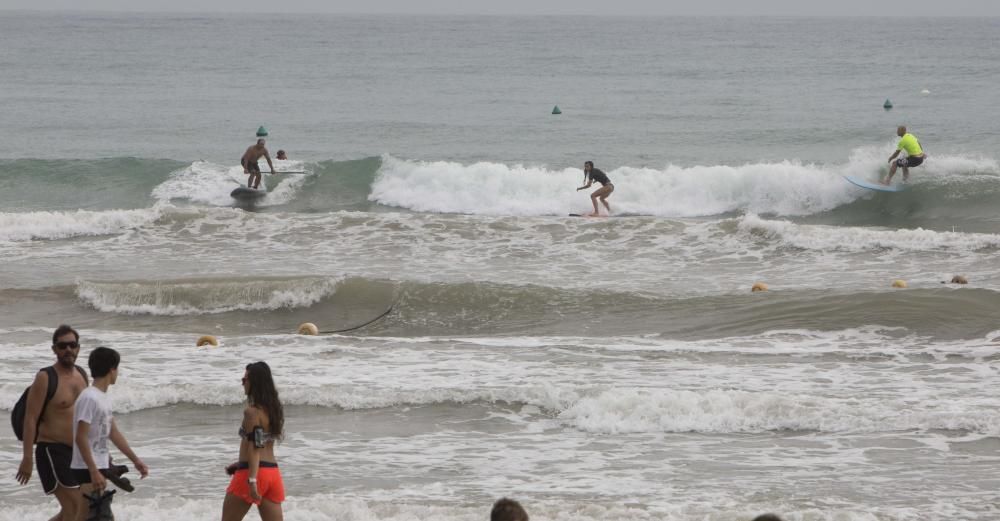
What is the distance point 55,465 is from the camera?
7270 millimetres

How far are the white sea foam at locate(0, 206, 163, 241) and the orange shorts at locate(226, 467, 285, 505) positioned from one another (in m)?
17.8

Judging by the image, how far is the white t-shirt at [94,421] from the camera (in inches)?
277

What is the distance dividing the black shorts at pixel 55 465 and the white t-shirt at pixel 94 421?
6cm

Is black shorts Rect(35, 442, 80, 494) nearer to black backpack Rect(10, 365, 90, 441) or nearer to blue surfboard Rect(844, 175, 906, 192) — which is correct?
black backpack Rect(10, 365, 90, 441)

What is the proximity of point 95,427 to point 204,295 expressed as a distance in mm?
11359

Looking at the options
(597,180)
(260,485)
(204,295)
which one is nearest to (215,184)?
(597,180)

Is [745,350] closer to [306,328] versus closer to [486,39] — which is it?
[306,328]

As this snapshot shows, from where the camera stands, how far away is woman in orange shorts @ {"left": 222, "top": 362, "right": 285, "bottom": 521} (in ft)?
22.7

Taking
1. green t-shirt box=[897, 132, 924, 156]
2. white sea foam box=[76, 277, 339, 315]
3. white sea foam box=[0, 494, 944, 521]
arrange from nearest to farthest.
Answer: white sea foam box=[0, 494, 944, 521] < white sea foam box=[76, 277, 339, 315] < green t-shirt box=[897, 132, 924, 156]

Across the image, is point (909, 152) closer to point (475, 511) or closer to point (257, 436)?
point (475, 511)

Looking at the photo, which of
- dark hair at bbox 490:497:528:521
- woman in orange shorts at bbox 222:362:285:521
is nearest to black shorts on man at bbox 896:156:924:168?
woman in orange shorts at bbox 222:362:285:521

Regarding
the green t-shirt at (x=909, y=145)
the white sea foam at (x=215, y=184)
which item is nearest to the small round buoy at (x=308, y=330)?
the white sea foam at (x=215, y=184)

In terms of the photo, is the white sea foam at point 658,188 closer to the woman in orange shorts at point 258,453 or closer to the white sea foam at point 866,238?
the white sea foam at point 866,238

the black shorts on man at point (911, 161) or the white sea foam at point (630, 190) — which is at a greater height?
the black shorts on man at point (911, 161)
